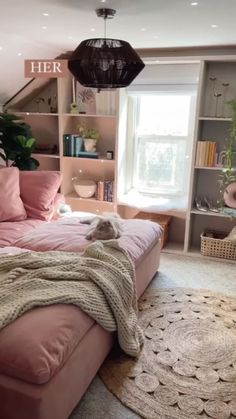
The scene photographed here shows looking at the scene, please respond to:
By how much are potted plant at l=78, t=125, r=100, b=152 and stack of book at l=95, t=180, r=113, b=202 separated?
41 centimetres

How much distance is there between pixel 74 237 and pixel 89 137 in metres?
1.79

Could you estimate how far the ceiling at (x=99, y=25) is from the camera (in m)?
2.19

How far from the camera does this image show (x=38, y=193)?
323 cm

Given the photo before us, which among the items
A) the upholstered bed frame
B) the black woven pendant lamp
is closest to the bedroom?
the upholstered bed frame

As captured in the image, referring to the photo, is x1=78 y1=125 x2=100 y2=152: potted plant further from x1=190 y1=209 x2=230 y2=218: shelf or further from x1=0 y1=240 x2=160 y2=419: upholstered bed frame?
x1=0 y1=240 x2=160 y2=419: upholstered bed frame

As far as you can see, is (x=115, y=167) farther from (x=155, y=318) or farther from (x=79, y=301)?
(x=79, y=301)

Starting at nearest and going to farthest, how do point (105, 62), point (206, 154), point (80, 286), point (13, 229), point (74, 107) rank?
point (80, 286), point (105, 62), point (13, 229), point (206, 154), point (74, 107)

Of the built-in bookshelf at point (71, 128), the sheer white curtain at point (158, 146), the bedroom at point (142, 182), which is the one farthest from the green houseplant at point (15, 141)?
the sheer white curtain at point (158, 146)

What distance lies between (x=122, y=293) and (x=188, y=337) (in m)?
0.60

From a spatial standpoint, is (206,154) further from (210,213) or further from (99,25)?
(99,25)

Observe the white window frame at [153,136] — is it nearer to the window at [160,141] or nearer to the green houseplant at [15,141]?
the window at [160,141]

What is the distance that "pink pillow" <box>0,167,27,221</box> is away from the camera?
302cm

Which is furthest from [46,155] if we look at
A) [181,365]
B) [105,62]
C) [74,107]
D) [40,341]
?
[40,341]

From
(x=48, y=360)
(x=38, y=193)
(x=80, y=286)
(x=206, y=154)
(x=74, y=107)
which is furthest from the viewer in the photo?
(x=74, y=107)
